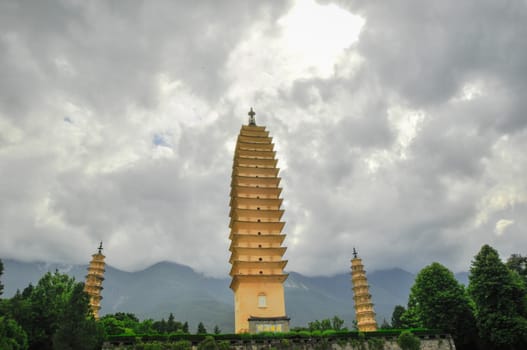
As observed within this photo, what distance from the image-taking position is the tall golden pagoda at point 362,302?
190ft

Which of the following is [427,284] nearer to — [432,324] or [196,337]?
[432,324]

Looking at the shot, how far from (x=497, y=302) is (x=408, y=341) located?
9233 millimetres

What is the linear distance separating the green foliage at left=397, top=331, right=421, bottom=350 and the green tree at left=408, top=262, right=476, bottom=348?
530 centimetres

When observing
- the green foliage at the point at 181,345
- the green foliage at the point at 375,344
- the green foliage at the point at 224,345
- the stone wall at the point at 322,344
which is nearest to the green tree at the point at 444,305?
the stone wall at the point at 322,344

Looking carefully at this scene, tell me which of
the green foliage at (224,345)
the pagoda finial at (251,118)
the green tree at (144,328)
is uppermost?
the pagoda finial at (251,118)

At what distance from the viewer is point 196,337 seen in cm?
3106

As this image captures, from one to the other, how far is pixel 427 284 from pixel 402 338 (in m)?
10.5

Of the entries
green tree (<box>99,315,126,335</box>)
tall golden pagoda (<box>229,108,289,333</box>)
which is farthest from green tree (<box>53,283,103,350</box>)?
green tree (<box>99,315,126,335</box>)

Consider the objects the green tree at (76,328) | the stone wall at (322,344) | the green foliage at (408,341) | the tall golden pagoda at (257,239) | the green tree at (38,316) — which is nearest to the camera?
the green tree at (76,328)

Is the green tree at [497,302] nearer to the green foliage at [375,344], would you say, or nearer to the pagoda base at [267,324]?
the green foliage at [375,344]

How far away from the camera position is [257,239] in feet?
154

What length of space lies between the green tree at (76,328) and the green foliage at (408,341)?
24089mm

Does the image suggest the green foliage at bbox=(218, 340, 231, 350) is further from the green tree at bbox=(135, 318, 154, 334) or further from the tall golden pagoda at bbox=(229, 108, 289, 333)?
the green tree at bbox=(135, 318, 154, 334)

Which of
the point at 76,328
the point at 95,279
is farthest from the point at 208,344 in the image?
the point at 95,279
